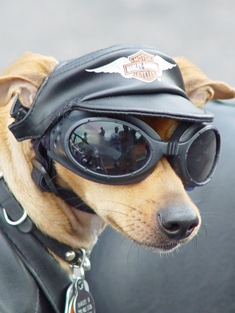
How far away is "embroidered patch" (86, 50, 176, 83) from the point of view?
169 centimetres

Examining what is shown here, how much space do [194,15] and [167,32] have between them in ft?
1.34

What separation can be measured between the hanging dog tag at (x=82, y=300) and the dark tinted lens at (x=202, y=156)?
47cm

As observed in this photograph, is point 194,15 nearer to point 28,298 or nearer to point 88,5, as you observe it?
point 88,5

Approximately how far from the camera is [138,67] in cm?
171

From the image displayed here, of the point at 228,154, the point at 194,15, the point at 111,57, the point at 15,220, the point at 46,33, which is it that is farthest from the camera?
the point at 194,15

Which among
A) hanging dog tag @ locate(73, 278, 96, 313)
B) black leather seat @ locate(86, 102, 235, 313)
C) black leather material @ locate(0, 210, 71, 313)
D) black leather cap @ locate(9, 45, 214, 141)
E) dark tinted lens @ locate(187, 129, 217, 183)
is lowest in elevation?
black leather seat @ locate(86, 102, 235, 313)

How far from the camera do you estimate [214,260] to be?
2289 millimetres

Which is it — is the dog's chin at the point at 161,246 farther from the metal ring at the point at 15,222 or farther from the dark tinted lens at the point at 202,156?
the metal ring at the point at 15,222

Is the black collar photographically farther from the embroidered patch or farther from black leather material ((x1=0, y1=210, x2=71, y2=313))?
the embroidered patch

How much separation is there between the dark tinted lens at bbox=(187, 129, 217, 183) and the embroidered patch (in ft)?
0.77

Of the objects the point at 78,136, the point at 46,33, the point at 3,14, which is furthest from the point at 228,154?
the point at 3,14

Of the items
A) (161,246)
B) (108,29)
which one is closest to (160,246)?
(161,246)

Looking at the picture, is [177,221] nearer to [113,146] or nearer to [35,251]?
[113,146]

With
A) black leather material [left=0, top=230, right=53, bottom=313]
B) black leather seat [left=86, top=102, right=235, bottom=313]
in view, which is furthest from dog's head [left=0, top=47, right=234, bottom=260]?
black leather seat [left=86, top=102, right=235, bottom=313]
